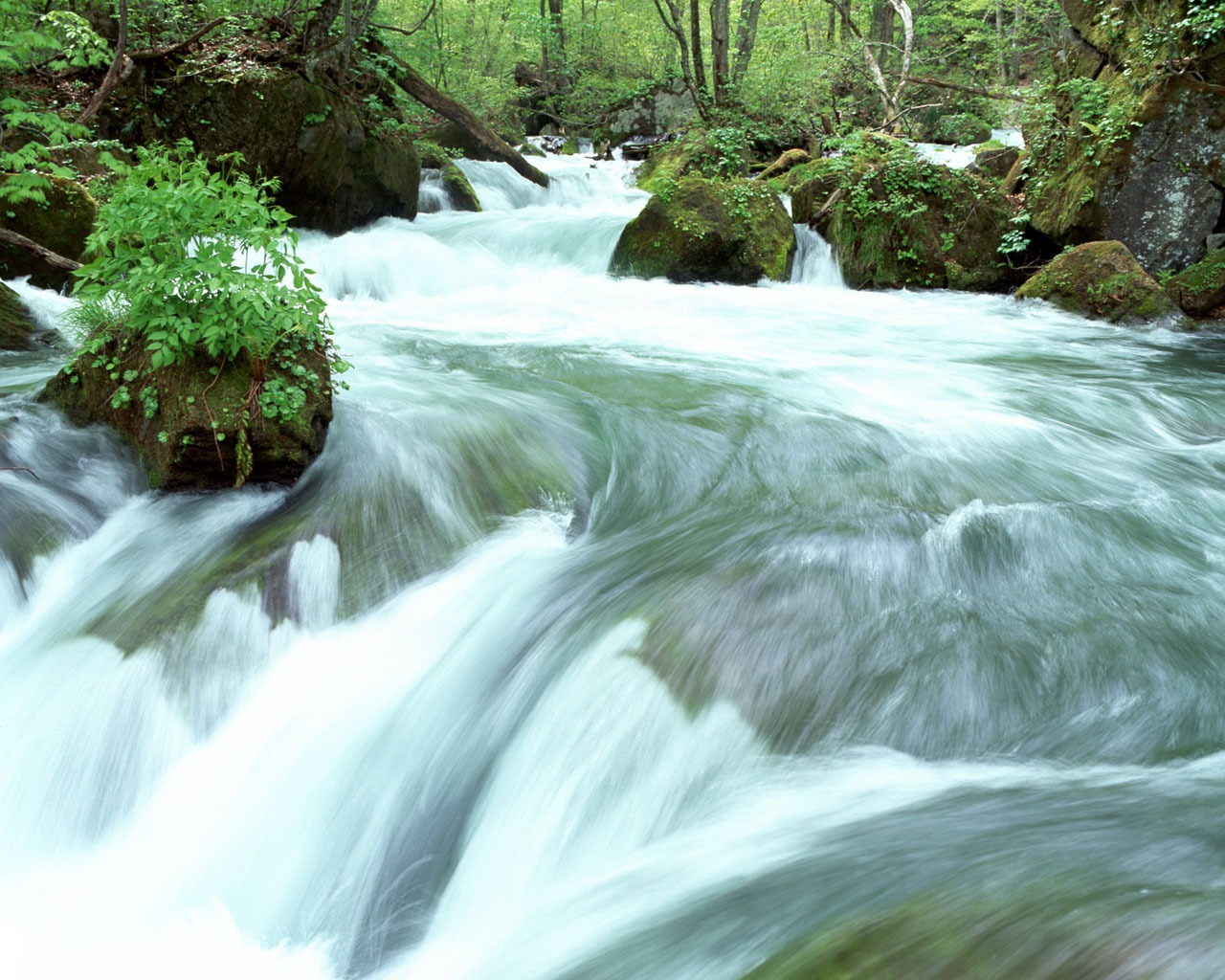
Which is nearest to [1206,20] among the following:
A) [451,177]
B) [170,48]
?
[451,177]

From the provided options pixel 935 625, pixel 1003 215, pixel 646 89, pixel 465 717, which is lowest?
pixel 465 717

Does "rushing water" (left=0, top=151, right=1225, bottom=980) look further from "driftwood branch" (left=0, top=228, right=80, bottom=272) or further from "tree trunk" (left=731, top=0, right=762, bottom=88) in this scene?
"tree trunk" (left=731, top=0, right=762, bottom=88)

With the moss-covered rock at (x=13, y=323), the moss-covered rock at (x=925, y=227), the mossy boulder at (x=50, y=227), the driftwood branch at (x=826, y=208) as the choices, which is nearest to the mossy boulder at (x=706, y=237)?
the driftwood branch at (x=826, y=208)

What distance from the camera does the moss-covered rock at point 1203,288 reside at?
8000 millimetres

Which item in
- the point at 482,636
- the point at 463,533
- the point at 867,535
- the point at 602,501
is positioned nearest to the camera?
the point at 482,636

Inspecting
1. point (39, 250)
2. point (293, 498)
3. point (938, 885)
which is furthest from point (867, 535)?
point (39, 250)

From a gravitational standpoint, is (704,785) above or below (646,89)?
below

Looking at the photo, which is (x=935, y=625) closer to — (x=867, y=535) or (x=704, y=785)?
(x=867, y=535)

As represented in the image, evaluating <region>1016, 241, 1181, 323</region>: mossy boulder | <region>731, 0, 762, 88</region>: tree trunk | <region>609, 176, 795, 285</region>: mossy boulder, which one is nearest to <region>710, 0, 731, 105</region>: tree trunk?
<region>731, 0, 762, 88</region>: tree trunk

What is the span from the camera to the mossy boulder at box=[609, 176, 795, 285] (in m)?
9.83

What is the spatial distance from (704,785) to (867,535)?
60.7 inches

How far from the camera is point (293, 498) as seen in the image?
420 cm

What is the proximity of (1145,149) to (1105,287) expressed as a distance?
165 centimetres

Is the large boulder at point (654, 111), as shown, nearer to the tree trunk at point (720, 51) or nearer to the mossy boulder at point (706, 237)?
the tree trunk at point (720, 51)
